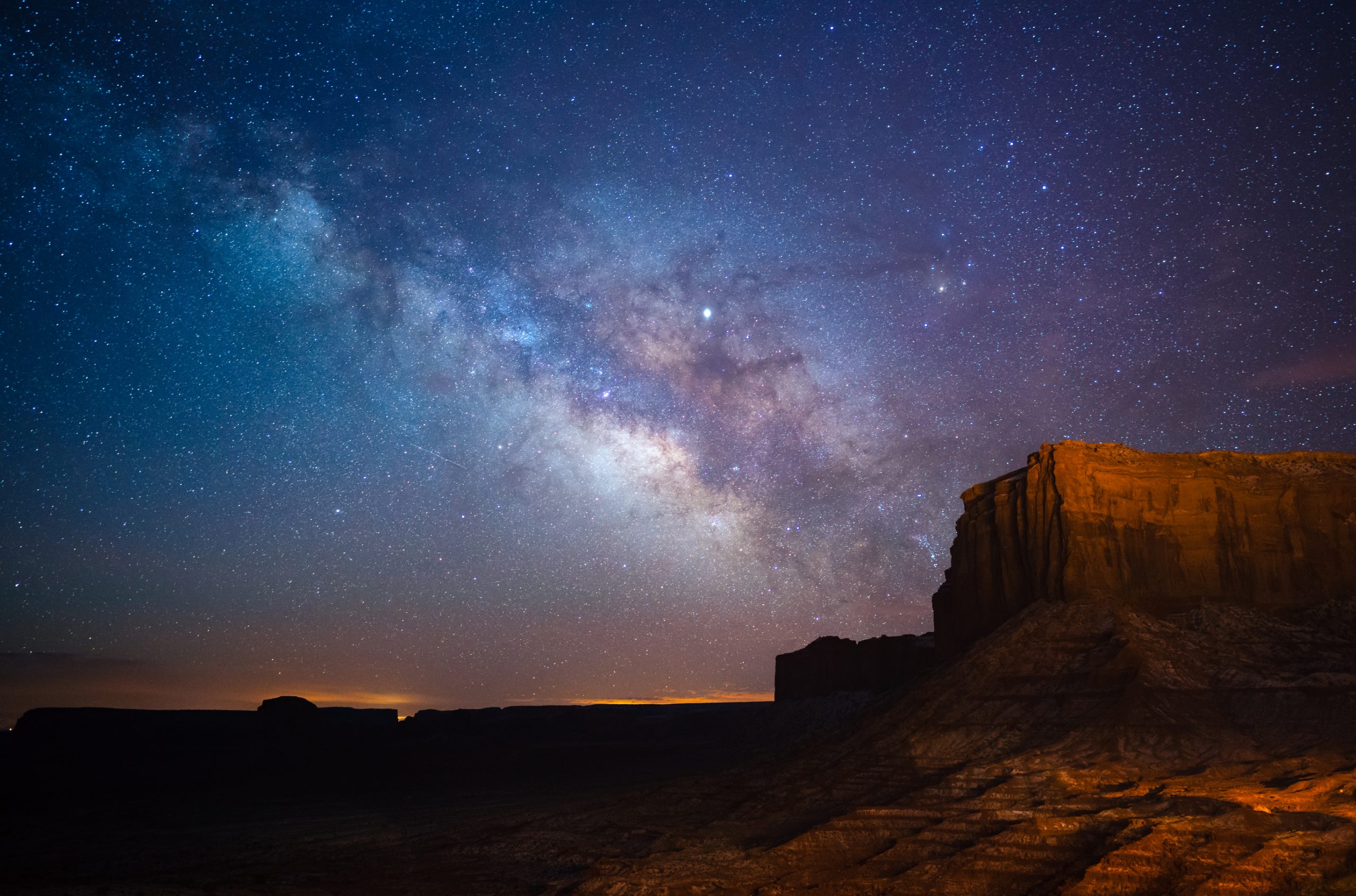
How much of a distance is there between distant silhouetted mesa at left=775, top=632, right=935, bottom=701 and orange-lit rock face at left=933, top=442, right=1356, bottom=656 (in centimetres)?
2232

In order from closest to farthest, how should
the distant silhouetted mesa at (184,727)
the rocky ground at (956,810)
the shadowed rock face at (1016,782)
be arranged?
the rocky ground at (956,810) < the shadowed rock face at (1016,782) < the distant silhouetted mesa at (184,727)

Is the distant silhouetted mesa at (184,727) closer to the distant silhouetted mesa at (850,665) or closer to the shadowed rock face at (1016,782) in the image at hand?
the shadowed rock face at (1016,782)

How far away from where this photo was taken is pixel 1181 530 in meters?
38.7

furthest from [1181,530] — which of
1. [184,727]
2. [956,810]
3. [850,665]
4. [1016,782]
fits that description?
[184,727]

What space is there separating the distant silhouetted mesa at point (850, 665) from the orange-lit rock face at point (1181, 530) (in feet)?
73.2

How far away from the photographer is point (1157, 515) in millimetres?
39188

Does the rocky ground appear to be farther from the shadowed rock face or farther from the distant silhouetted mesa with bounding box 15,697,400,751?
the distant silhouetted mesa with bounding box 15,697,400,751

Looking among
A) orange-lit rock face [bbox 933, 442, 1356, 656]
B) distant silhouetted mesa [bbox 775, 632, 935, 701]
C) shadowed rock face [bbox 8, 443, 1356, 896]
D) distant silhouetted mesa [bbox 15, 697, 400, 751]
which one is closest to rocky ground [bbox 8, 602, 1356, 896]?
shadowed rock face [bbox 8, 443, 1356, 896]

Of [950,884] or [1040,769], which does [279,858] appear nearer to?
[950,884]

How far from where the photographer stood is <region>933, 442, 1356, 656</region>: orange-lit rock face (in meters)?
37.0

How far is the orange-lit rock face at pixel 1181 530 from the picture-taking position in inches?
1458

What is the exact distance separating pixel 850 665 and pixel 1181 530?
133 ft

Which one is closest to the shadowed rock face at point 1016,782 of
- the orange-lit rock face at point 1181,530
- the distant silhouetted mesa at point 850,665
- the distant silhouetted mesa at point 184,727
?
the orange-lit rock face at point 1181,530

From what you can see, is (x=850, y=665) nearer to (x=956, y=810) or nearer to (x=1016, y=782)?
(x=1016, y=782)
